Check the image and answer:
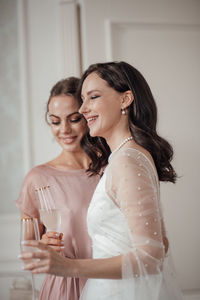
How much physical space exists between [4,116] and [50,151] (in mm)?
424

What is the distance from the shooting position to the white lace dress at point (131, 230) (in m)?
0.95

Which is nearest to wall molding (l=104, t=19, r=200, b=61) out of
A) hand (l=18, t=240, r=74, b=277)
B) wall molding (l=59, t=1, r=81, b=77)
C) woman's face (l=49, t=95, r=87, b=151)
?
wall molding (l=59, t=1, r=81, b=77)

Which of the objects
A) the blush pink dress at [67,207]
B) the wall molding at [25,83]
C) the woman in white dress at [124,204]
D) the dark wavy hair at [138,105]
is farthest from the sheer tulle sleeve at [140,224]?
the wall molding at [25,83]

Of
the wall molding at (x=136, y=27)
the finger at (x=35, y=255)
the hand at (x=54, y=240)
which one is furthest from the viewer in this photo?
the wall molding at (x=136, y=27)

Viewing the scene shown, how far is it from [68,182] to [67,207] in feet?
0.47

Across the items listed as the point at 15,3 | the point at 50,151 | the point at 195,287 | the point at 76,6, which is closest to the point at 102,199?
the point at 50,151

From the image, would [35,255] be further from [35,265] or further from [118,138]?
[118,138]

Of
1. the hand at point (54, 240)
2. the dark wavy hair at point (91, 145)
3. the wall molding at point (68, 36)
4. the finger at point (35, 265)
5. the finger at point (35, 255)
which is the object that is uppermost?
the wall molding at point (68, 36)

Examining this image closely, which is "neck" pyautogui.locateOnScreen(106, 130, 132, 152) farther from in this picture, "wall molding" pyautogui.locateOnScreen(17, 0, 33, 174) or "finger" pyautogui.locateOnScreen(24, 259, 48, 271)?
"wall molding" pyautogui.locateOnScreen(17, 0, 33, 174)

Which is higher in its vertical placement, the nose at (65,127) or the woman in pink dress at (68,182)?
the nose at (65,127)

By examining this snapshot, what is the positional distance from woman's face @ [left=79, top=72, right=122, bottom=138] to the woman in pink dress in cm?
40

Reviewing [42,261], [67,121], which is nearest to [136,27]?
[67,121]

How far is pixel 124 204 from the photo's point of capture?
980mm

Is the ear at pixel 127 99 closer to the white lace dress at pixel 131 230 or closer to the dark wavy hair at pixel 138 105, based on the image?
the dark wavy hair at pixel 138 105
